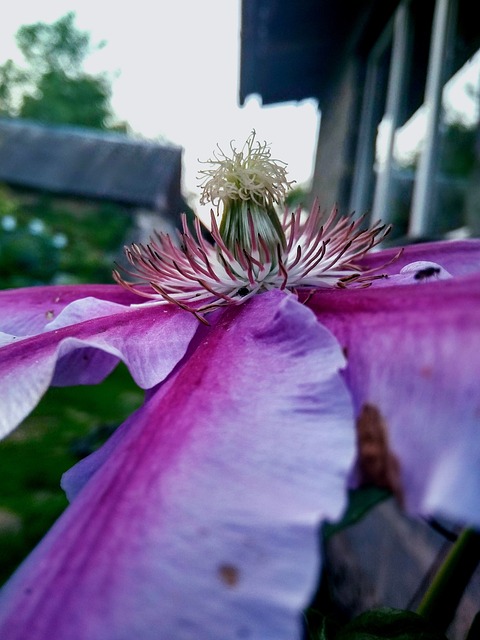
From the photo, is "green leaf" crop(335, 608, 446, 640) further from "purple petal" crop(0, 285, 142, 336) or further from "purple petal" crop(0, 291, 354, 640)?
"purple petal" crop(0, 285, 142, 336)

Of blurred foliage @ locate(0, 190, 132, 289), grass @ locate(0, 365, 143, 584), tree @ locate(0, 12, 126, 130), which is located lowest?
grass @ locate(0, 365, 143, 584)

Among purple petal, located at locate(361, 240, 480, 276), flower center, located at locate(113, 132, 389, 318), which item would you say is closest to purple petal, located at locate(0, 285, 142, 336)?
flower center, located at locate(113, 132, 389, 318)

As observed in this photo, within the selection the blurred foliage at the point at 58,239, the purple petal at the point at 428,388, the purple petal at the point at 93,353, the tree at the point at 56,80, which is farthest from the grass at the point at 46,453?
the tree at the point at 56,80

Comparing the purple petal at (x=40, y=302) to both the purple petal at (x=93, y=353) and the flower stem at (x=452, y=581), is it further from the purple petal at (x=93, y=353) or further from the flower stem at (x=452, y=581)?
the flower stem at (x=452, y=581)

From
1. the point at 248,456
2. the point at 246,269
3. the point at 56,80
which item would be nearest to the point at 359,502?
the point at 248,456

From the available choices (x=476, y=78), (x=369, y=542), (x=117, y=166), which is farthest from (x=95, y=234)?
(x=369, y=542)

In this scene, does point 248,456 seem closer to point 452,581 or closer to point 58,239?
point 452,581
